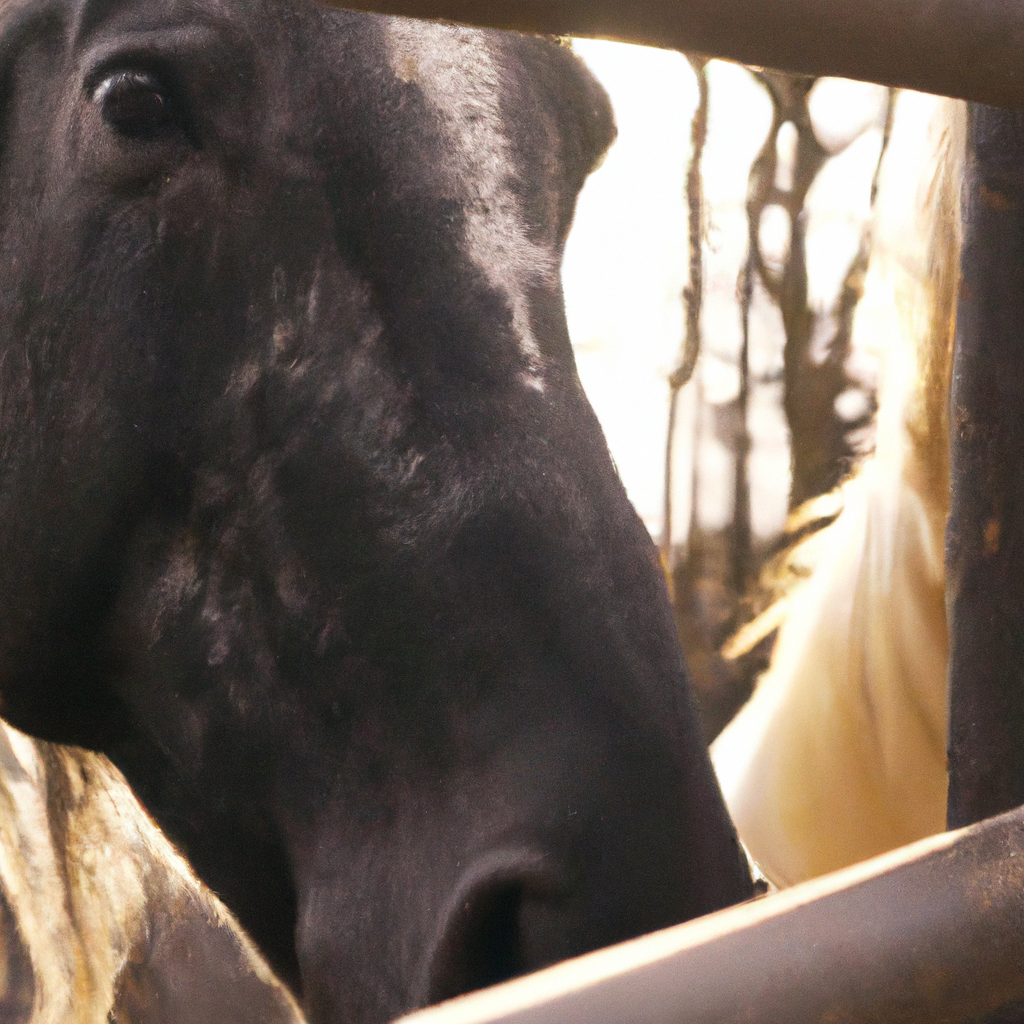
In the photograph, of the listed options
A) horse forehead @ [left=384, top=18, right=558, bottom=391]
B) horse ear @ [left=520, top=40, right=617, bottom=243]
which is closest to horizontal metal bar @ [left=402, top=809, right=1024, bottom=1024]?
horse forehead @ [left=384, top=18, right=558, bottom=391]

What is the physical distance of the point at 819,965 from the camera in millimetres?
234

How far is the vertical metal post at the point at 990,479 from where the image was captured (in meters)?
0.47

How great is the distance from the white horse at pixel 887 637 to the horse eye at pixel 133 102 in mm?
503

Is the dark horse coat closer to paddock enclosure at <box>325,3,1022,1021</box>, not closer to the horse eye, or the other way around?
the horse eye

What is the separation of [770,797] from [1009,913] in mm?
747

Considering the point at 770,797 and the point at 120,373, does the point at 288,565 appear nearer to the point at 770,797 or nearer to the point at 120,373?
the point at 120,373

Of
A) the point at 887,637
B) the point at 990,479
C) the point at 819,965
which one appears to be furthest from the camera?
the point at 887,637

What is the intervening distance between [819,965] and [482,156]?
1.69 feet

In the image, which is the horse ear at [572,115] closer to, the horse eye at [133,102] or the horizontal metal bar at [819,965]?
the horse eye at [133,102]

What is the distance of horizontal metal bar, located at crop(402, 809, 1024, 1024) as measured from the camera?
0.23m

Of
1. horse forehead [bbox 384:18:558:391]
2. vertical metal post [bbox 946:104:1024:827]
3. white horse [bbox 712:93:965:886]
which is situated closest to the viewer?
vertical metal post [bbox 946:104:1024:827]

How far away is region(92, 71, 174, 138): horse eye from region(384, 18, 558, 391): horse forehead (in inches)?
5.1

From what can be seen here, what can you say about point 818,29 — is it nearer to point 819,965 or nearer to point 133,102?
point 819,965

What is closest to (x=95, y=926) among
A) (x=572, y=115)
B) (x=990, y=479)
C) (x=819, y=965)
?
(x=572, y=115)
